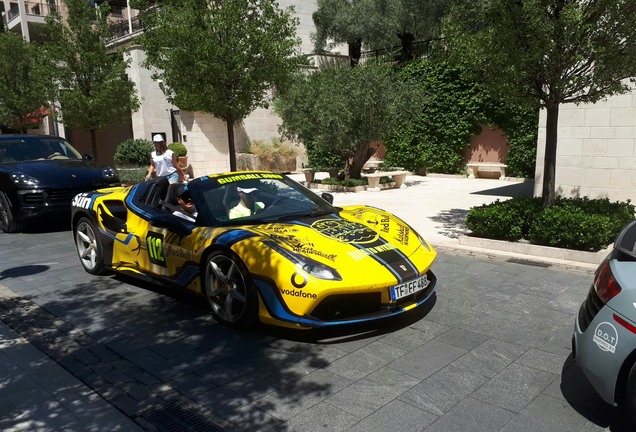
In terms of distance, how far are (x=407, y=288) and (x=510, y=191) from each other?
1122cm

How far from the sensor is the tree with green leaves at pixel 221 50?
9852 millimetres

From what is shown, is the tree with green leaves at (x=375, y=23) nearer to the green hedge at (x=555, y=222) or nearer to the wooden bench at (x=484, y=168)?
the wooden bench at (x=484, y=168)

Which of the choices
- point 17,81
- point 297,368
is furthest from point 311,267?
point 17,81

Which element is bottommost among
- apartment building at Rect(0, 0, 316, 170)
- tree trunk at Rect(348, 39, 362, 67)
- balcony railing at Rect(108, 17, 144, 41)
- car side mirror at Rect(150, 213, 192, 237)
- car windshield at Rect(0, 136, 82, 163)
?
car side mirror at Rect(150, 213, 192, 237)

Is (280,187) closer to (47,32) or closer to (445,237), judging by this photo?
(445,237)

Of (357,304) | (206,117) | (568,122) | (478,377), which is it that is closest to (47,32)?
(206,117)

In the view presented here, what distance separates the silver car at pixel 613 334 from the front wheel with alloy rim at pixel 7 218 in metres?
9.50

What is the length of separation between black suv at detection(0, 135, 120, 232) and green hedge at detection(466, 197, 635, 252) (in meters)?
6.91

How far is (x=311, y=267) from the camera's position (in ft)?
13.6

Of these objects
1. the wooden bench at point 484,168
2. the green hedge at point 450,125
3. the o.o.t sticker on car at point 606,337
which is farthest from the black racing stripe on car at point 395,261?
the wooden bench at point 484,168

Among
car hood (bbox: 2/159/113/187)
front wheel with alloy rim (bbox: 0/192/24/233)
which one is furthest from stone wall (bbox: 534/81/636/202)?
front wheel with alloy rim (bbox: 0/192/24/233)

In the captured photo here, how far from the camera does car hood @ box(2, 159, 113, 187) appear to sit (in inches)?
371

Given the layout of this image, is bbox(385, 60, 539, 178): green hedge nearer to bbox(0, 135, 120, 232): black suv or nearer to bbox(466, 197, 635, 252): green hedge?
bbox(466, 197, 635, 252): green hedge

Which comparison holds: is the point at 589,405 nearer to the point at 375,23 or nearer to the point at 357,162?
the point at 357,162
